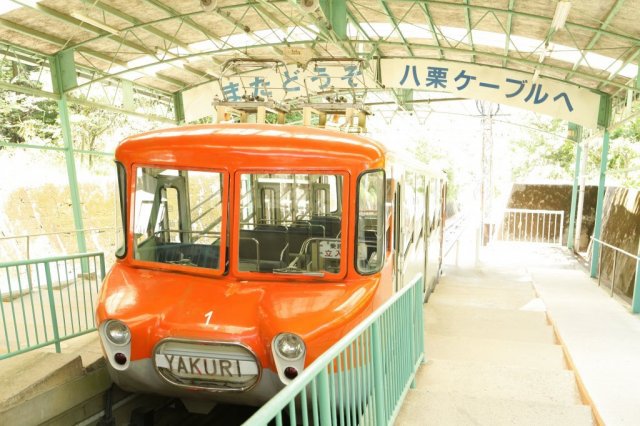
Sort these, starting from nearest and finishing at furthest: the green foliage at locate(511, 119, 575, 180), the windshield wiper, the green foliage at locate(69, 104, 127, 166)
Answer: the windshield wiper < the green foliage at locate(69, 104, 127, 166) < the green foliage at locate(511, 119, 575, 180)

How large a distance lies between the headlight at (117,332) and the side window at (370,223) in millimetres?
1790

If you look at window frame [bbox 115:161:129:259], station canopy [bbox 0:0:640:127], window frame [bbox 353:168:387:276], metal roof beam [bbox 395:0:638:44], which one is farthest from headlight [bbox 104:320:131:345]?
metal roof beam [bbox 395:0:638:44]

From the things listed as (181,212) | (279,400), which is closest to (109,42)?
(181,212)

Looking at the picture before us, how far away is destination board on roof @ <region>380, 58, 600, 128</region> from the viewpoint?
460 inches

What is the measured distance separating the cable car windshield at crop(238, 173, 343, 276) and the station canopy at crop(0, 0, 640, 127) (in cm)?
432

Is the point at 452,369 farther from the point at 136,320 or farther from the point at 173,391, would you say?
the point at 136,320

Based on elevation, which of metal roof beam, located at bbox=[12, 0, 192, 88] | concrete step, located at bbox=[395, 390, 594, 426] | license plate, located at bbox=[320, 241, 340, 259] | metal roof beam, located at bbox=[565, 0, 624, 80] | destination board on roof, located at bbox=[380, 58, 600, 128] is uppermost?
metal roof beam, located at bbox=[12, 0, 192, 88]

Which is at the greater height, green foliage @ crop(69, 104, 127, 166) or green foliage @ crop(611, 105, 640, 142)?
green foliage @ crop(69, 104, 127, 166)

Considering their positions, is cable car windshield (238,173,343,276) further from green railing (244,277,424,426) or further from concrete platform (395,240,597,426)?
concrete platform (395,240,597,426)

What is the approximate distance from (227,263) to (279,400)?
8.19ft

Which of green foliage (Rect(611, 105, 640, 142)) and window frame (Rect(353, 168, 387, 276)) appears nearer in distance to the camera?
window frame (Rect(353, 168, 387, 276))

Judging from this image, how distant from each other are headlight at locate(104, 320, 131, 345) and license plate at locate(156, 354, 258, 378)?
1.13ft

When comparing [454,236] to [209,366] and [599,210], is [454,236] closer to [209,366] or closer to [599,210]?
[599,210]

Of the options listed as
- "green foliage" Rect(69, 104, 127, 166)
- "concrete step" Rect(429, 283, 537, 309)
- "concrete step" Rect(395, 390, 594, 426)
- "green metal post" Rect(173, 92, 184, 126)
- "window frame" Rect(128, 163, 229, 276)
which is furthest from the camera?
"green foliage" Rect(69, 104, 127, 166)
